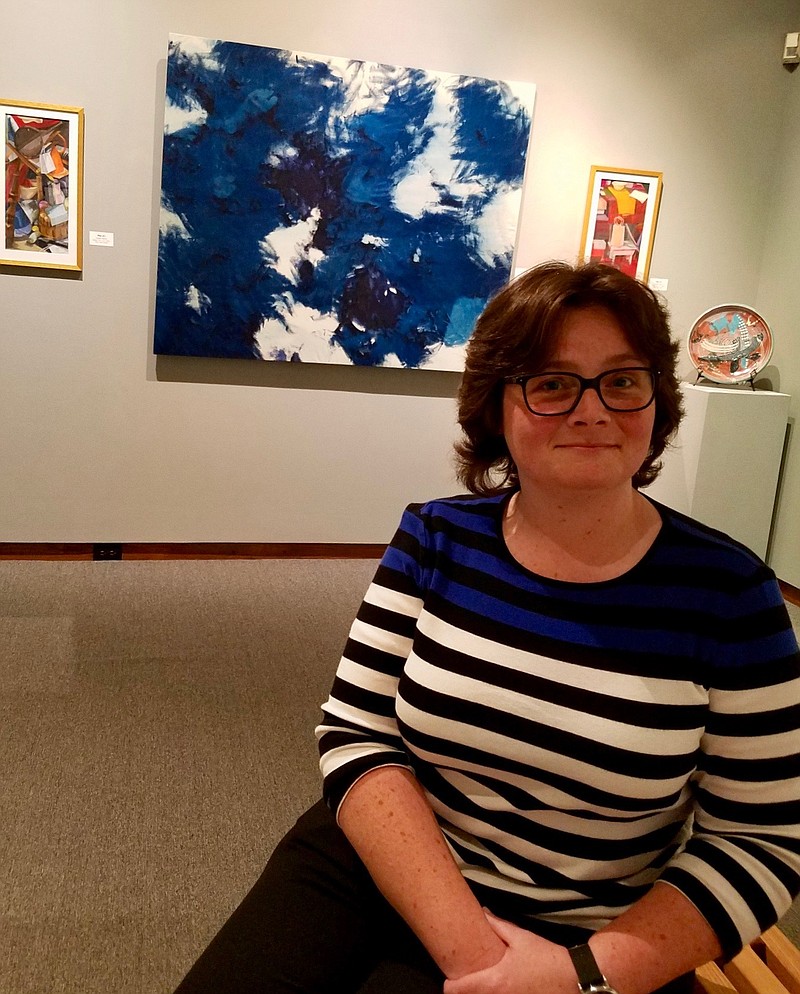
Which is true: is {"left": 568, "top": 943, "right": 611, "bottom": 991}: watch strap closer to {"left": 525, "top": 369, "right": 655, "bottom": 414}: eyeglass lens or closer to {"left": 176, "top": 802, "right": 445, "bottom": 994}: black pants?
{"left": 176, "top": 802, "right": 445, "bottom": 994}: black pants

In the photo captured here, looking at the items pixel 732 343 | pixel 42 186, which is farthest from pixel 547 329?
pixel 732 343

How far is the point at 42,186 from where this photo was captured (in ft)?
11.5

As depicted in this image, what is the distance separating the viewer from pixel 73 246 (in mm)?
3555

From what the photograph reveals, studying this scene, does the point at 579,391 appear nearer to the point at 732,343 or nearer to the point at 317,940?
the point at 317,940

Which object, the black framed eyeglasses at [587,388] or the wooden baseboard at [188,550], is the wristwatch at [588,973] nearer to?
the black framed eyeglasses at [587,388]

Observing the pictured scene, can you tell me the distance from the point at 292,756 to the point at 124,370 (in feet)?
6.73

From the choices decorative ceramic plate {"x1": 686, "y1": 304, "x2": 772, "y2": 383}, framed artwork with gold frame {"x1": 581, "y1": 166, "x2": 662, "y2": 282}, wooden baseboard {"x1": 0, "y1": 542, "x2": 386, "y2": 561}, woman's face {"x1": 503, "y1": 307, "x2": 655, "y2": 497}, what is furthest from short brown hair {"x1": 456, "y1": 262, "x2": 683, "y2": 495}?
decorative ceramic plate {"x1": 686, "y1": 304, "x2": 772, "y2": 383}

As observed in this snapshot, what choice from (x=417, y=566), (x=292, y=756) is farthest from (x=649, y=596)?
(x=292, y=756)

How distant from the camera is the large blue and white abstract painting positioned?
141 inches

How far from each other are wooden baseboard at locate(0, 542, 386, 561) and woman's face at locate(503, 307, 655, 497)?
10.4 feet

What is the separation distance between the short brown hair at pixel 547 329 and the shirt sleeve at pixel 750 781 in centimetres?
30

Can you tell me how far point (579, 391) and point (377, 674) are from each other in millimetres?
444

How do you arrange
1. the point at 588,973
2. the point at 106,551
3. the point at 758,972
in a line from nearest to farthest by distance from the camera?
the point at 588,973, the point at 758,972, the point at 106,551

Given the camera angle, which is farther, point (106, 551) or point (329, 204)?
point (106, 551)
